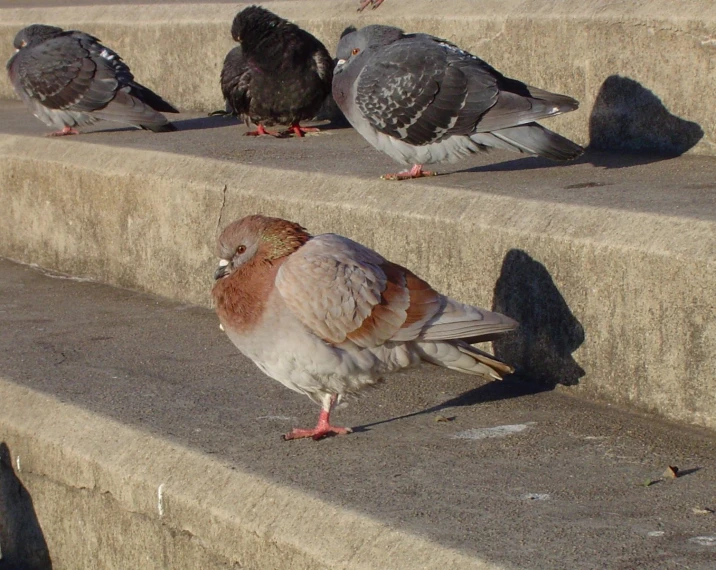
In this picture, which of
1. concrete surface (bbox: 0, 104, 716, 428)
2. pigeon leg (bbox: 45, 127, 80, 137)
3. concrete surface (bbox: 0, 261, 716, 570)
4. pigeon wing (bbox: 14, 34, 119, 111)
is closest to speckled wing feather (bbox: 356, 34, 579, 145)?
concrete surface (bbox: 0, 104, 716, 428)

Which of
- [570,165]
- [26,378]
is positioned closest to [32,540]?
[26,378]

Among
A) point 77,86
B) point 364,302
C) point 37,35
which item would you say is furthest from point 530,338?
point 37,35

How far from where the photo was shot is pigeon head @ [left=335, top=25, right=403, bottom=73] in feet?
20.1

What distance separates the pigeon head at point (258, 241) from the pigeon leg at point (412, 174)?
5.37 feet

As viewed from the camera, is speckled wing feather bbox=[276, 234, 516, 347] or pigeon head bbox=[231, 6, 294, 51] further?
pigeon head bbox=[231, 6, 294, 51]

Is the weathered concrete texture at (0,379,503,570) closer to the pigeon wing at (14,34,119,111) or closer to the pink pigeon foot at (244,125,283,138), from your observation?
the pink pigeon foot at (244,125,283,138)

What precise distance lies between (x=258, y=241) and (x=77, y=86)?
183 inches

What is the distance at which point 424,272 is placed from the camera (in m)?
4.85

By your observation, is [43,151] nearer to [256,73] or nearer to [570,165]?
[256,73]

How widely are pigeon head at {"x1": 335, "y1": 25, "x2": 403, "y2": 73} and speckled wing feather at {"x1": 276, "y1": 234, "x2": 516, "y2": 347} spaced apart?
2403mm

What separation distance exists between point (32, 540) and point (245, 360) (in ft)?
3.75

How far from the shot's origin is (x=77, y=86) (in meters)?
8.06

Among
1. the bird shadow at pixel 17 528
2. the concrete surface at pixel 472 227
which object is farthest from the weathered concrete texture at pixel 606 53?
the bird shadow at pixel 17 528

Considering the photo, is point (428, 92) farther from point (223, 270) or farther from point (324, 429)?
point (324, 429)
